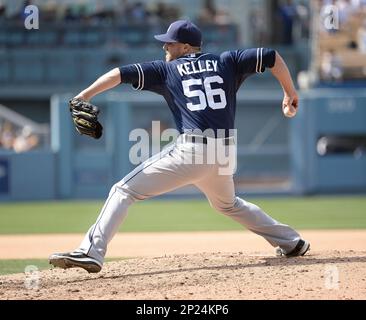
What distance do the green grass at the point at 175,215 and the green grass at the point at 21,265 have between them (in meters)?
3.02

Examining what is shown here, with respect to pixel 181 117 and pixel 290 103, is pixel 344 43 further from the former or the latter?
pixel 181 117

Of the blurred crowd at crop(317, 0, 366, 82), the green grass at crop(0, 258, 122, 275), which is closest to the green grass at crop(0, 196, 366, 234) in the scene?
the green grass at crop(0, 258, 122, 275)

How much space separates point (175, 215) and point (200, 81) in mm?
7103

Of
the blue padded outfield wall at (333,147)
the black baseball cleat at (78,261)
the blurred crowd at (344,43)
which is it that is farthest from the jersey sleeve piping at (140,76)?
the blurred crowd at (344,43)

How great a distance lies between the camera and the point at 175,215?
13148mm

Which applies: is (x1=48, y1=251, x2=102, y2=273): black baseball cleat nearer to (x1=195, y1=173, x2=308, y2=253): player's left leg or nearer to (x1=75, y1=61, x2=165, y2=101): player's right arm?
(x1=195, y1=173, x2=308, y2=253): player's left leg

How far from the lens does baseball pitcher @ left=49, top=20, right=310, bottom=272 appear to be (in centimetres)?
610

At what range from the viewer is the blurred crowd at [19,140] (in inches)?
650

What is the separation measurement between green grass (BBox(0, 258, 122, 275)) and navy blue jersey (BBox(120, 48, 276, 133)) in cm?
204

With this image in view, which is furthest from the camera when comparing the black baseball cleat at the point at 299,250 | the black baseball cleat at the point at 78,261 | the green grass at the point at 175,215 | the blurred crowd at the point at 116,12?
the blurred crowd at the point at 116,12

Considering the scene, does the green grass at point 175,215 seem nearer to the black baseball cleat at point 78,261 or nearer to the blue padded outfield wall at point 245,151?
the blue padded outfield wall at point 245,151
